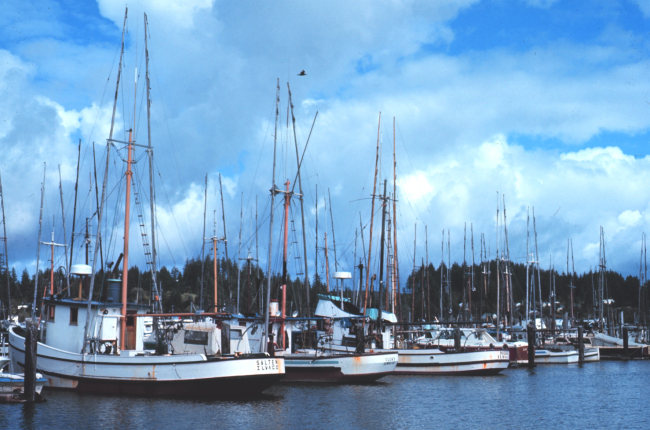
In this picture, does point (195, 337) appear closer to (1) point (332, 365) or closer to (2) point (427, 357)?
(1) point (332, 365)

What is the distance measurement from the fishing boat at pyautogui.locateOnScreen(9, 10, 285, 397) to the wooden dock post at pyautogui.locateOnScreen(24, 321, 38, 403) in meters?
3.10

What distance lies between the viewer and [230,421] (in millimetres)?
27406

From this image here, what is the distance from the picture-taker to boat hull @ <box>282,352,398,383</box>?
40312 millimetres

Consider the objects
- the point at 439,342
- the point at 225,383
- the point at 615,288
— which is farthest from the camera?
the point at 615,288

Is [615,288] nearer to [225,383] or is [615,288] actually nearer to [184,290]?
[184,290]

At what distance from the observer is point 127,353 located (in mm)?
34219

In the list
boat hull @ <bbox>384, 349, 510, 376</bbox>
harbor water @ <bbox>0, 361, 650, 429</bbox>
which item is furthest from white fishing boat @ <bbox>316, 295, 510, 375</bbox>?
harbor water @ <bbox>0, 361, 650, 429</bbox>

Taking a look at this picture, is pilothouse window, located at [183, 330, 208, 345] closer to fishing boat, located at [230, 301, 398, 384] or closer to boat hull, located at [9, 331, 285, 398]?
boat hull, located at [9, 331, 285, 398]

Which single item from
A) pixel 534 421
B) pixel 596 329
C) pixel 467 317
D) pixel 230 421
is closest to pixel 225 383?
pixel 230 421

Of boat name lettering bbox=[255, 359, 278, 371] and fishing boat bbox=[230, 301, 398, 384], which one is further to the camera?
fishing boat bbox=[230, 301, 398, 384]

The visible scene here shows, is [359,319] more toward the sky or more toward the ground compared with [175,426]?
more toward the sky

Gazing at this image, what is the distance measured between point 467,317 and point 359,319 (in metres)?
41.2

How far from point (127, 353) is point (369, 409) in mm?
12751

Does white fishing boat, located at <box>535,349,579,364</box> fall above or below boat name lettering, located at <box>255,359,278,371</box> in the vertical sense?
below
